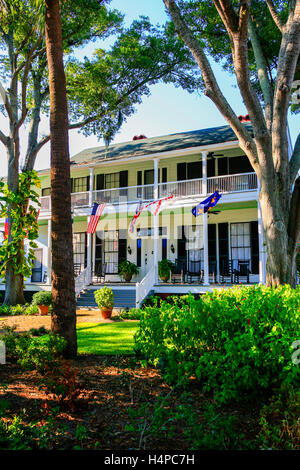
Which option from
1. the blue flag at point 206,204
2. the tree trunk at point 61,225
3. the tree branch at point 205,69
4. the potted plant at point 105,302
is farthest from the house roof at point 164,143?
the tree trunk at point 61,225

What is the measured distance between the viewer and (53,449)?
3.10 metres

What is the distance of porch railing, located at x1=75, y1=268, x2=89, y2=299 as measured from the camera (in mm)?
16547

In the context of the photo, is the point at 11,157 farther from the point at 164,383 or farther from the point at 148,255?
the point at 164,383

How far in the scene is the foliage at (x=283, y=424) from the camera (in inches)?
124

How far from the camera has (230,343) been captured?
14.2 ft

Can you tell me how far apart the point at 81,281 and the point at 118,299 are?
284 centimetres

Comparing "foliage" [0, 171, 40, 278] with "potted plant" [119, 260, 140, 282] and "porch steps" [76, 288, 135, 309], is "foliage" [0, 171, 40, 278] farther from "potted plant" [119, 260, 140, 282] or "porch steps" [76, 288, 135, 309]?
"potted plant" [119, 260, 140, 282]

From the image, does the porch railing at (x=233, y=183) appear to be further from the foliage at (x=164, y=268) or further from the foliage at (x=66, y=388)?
the foliage at (x=66, y=388)

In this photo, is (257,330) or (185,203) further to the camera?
(185,203)

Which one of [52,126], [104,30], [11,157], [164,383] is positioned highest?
[104,30]

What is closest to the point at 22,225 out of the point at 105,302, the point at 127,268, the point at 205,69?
the point at 105,302

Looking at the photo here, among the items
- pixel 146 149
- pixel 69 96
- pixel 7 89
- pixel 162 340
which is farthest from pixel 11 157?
pixel 162 340

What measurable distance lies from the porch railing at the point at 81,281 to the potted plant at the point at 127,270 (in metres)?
1.82

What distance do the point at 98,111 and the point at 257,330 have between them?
1550 centimetres
